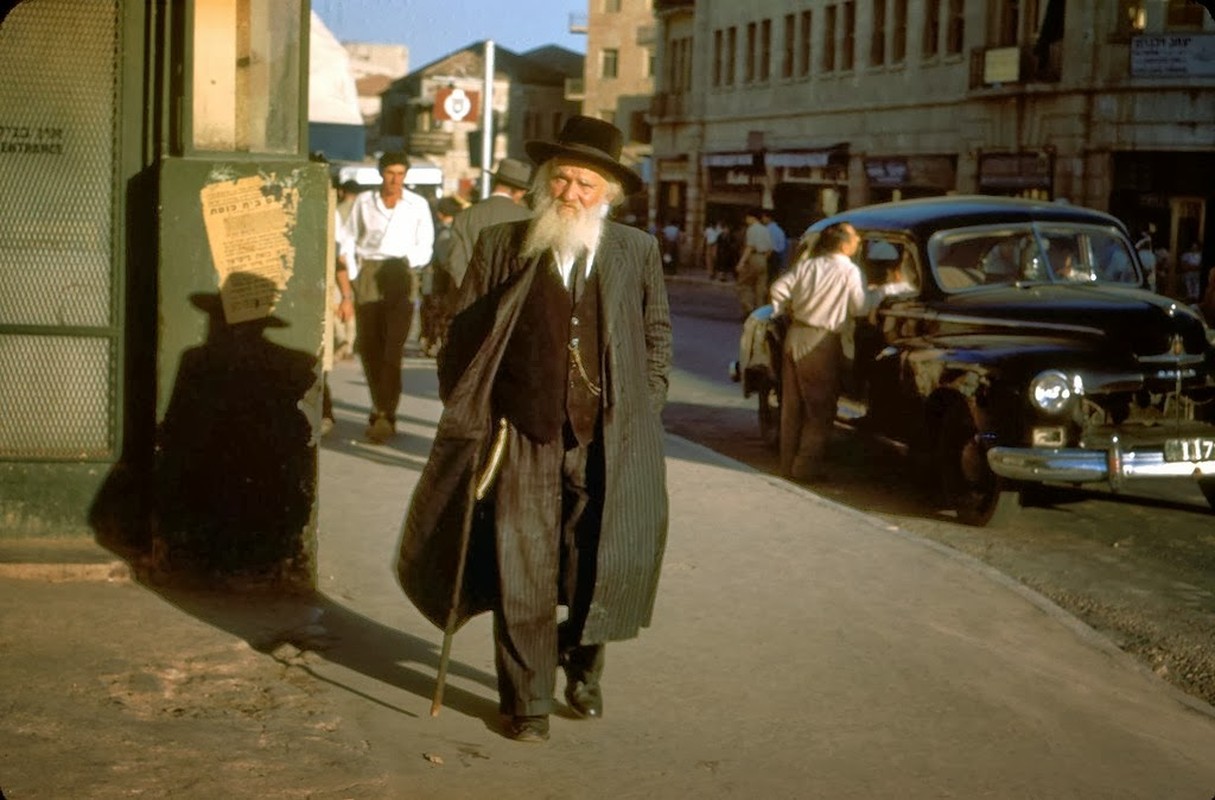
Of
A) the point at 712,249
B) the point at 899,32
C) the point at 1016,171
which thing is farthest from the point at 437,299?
the point at 712,249

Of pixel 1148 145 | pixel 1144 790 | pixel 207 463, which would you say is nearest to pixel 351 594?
pixel 207 463

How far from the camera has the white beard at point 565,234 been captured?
607 cm

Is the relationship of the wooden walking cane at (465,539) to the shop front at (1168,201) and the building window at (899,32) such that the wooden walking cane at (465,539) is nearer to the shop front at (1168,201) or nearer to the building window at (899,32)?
the shop front at (1168,201)

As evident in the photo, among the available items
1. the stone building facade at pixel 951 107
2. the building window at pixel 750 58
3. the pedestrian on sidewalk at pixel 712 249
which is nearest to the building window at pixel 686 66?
the stone building facade at pixel 951 107

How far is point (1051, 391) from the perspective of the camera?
1080 centimetres

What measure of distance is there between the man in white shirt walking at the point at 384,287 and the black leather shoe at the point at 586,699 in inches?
258

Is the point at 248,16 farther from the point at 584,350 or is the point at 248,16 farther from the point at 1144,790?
the point at 1144,790

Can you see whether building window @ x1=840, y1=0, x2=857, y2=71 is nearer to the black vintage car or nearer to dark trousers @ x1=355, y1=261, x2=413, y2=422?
the black vintage car

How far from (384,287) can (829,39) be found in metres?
42.5

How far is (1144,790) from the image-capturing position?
5781 mm

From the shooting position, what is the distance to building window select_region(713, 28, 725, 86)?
6391cm

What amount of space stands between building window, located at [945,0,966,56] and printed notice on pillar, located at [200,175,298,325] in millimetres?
38849

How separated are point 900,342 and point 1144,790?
6748 mm

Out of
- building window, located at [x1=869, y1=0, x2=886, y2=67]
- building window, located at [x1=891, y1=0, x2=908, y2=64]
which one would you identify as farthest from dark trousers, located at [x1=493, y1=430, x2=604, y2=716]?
building window, located at [x1=869, y1=0, x2=886, y2=67]
